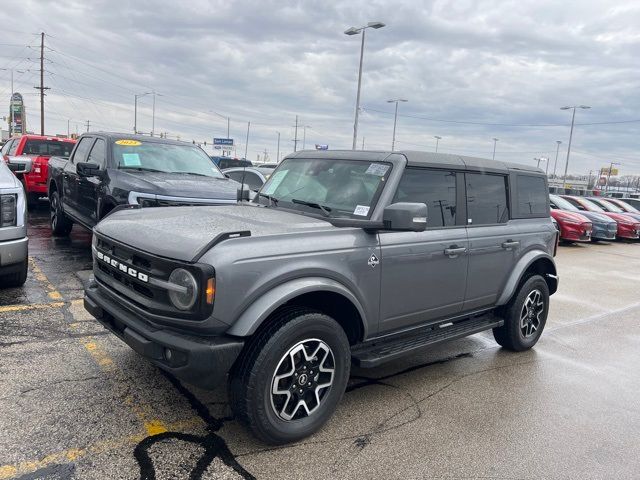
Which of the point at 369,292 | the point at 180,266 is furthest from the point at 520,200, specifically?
the point at 180,266

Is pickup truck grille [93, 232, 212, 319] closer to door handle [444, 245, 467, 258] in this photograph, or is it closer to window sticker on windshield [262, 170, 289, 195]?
window sticker on windshield [262, 170, 289, 195]

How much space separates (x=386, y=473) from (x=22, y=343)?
329 cm

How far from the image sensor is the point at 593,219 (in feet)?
53.4

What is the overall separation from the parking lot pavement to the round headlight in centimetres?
88

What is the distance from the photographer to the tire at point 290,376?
2908 millimetres

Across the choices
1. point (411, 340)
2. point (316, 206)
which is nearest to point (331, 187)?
point (316, 206)

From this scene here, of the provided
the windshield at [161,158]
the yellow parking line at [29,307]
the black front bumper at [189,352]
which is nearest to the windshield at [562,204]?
the windshield at [161,158]

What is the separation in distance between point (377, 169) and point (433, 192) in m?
0.57

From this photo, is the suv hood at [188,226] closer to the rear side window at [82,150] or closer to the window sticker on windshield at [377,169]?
the window sticker on windshield at [377,169]

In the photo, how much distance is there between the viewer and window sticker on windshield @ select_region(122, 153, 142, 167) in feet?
24.4

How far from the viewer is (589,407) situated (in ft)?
13.1

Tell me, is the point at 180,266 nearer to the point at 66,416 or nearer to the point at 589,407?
the point at 66,416

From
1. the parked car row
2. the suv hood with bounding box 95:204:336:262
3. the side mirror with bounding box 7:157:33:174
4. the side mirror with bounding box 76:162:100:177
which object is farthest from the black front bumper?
the parked car row

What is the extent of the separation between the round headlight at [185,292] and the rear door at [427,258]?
1.36 m
